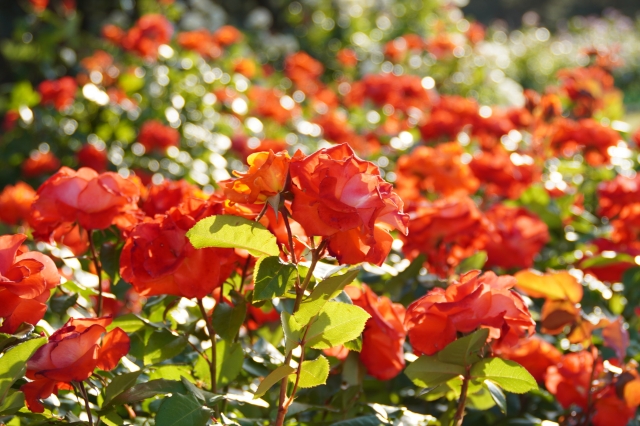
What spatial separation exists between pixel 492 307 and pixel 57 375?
0.45 metres

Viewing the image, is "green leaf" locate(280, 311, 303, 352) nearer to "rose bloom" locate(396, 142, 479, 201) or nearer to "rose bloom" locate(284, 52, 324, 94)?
"rose bloom" locate(396, 142, 479, 201)

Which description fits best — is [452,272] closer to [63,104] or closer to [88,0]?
[63,104]

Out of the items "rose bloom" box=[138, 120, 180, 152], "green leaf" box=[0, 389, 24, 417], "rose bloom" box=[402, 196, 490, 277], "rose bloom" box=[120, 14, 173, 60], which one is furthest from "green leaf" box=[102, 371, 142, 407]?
"rose bloom" box=[120, 14, 173, 60]

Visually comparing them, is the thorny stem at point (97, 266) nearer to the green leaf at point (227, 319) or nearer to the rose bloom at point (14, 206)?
the green leaf at point (227, 319)

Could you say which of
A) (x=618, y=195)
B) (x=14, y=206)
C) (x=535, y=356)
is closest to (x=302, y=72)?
(x=14, y=206)

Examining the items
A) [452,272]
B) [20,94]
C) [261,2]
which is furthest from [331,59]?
[452,272]

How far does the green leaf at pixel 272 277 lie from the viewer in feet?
2.48

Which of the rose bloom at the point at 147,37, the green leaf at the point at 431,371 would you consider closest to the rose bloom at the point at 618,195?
the green leaf at the point at 431,371

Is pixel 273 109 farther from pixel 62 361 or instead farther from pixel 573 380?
pixel 62 361

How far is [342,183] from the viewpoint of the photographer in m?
0.76

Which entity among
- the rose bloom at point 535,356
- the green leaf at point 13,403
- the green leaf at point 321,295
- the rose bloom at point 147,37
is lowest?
the rose bloom at point 147,37

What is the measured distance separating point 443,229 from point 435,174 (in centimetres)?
65

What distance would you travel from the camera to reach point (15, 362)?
73 cm

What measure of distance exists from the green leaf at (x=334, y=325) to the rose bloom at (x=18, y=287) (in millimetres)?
272
